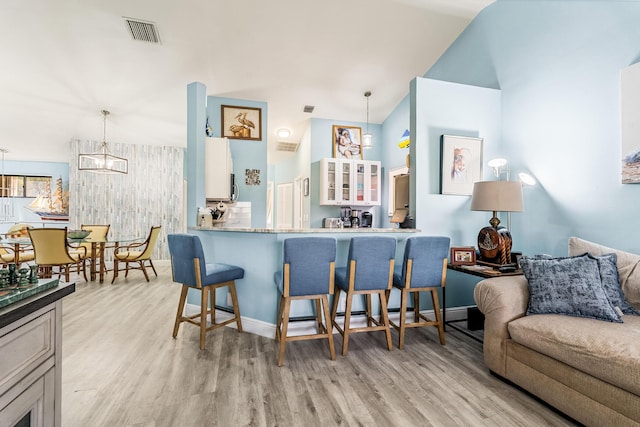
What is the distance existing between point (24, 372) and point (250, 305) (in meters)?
2.01

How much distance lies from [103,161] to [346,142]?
13.7ft

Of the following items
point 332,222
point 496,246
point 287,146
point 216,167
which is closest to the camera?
point 496,246

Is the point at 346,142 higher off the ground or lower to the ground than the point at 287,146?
lower

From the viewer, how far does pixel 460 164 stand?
10.5ft

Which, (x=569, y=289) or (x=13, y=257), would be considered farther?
(x=13, y=257)

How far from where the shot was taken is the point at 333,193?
5168mm

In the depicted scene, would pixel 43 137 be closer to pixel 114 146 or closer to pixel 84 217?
pixel 114 146

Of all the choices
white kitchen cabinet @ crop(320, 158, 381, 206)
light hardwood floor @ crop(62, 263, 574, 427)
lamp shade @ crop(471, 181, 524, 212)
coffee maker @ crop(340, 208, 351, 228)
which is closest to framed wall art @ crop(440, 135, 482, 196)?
lamp shade @ crop(471, 181, 524, 212)

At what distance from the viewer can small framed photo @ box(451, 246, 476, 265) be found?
2846 millimetres

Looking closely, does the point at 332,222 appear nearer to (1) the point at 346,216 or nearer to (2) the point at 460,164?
(1) the point at 346,216

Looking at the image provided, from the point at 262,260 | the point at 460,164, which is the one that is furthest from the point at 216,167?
the point at 460,164

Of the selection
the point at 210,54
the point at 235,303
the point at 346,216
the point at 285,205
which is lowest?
the point at 235,303

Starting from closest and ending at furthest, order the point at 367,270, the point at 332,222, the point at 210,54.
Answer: the point at 367,270 → the point at 210,54 → the point at 332,222

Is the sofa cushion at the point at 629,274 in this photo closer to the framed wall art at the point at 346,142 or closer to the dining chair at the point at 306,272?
the dining chair at the point at 306,272
